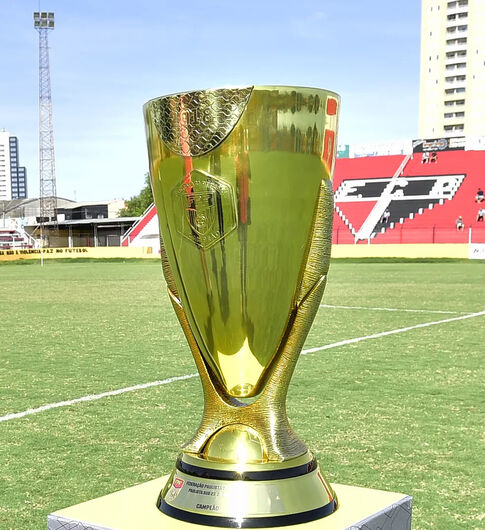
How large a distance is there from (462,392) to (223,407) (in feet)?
8.68

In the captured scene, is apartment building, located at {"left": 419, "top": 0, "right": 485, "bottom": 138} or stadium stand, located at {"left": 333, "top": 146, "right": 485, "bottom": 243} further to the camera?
apartment building, located at {"left": 419, "top": 0, "right": 485, "bottom": 138}

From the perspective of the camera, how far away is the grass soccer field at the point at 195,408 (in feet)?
7.91

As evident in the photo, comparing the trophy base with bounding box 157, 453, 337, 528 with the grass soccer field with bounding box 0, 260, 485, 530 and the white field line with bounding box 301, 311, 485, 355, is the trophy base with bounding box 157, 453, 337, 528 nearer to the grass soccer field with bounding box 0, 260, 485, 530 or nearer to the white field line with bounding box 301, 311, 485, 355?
the grass soccer field with bounding box 0, 260, 485, 530

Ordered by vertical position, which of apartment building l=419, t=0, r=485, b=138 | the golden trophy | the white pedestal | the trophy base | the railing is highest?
apartment building l=419, t=0, r=485, b=138

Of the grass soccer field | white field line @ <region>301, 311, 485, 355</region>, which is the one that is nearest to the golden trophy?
the grass soccer field

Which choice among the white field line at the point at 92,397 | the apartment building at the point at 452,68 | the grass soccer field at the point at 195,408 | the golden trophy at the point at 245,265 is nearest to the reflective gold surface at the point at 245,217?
the golden trophy at the point at 245,265

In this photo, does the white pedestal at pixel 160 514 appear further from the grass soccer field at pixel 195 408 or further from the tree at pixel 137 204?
the tree at pixel 137 204

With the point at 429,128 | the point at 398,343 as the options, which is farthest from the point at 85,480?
the point at 429,128

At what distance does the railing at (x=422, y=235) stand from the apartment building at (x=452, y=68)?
43.4m

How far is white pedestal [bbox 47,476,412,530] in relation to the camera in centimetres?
146

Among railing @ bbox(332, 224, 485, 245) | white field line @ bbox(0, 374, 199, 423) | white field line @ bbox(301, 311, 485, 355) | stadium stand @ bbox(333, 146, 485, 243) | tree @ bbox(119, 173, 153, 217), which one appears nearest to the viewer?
white field line @ bbox(0, 374, 199, 423)

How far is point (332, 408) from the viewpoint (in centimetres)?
350

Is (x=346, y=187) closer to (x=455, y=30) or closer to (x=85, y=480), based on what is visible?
(x=85, y=480)

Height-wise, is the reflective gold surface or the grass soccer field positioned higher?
the reflective gold surface
